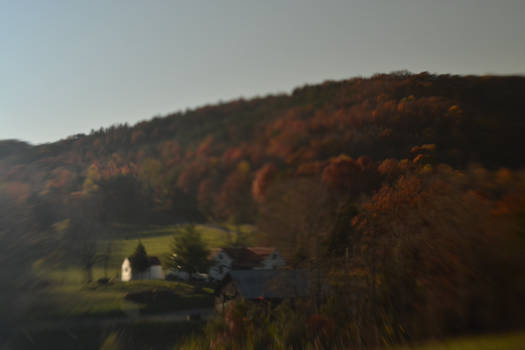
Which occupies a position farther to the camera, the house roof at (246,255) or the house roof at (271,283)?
the house roof at (246,255)

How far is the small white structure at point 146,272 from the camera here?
741 cm

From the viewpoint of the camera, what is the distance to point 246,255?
23.9ft

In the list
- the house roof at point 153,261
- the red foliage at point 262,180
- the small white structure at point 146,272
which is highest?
the red foliage at point 262,180

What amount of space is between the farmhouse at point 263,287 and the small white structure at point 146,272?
116 cm

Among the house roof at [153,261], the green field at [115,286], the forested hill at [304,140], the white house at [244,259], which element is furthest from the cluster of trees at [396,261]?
the house roof at [153,261]

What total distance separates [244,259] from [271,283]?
0.64 metres

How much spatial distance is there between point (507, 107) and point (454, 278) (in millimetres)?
3754

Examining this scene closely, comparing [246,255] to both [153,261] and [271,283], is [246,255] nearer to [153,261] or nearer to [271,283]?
[271,283]

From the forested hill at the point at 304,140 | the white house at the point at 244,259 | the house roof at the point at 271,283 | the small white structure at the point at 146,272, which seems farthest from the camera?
the small white structure at the point at 146,272

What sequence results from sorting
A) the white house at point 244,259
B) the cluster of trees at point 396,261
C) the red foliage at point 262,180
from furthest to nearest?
the white house at point 244,259
the red foliage at point 262,180
the cluster of trees at point 396,261

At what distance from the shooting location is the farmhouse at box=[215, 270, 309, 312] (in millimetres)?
6938

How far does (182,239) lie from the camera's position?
24.7 ft

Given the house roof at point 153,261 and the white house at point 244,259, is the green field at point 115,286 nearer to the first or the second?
the house roof at point 153,261

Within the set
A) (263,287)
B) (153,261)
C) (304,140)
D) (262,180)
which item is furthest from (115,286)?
(304,140)
